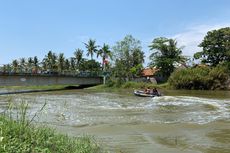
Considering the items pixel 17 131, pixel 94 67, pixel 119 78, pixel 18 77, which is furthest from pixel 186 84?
pixel 17 131

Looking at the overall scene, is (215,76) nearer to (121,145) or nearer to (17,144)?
(121,145)

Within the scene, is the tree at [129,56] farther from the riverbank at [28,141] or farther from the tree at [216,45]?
the riverbank at [28,141]

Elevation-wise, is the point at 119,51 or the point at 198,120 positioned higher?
the point at 119,51

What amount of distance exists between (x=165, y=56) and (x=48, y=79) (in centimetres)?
3377

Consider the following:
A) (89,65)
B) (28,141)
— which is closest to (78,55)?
(89,65)

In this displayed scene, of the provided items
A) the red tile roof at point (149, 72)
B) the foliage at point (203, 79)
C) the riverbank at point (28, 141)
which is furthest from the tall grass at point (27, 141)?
the red tile roof at point (149, 72)

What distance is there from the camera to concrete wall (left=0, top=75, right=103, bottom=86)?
67.6m

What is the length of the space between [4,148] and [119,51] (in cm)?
9605

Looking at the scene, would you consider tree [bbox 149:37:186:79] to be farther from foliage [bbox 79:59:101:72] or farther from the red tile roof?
foliage [bbox 79:59:101:72]

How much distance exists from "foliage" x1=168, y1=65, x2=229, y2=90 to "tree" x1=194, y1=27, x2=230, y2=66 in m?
7.34

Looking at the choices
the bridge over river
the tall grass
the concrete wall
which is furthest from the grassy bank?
the tall grass

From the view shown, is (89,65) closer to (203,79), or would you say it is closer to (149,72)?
(149,72)

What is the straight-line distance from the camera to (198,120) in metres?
25.8

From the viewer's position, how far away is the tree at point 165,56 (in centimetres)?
9847
